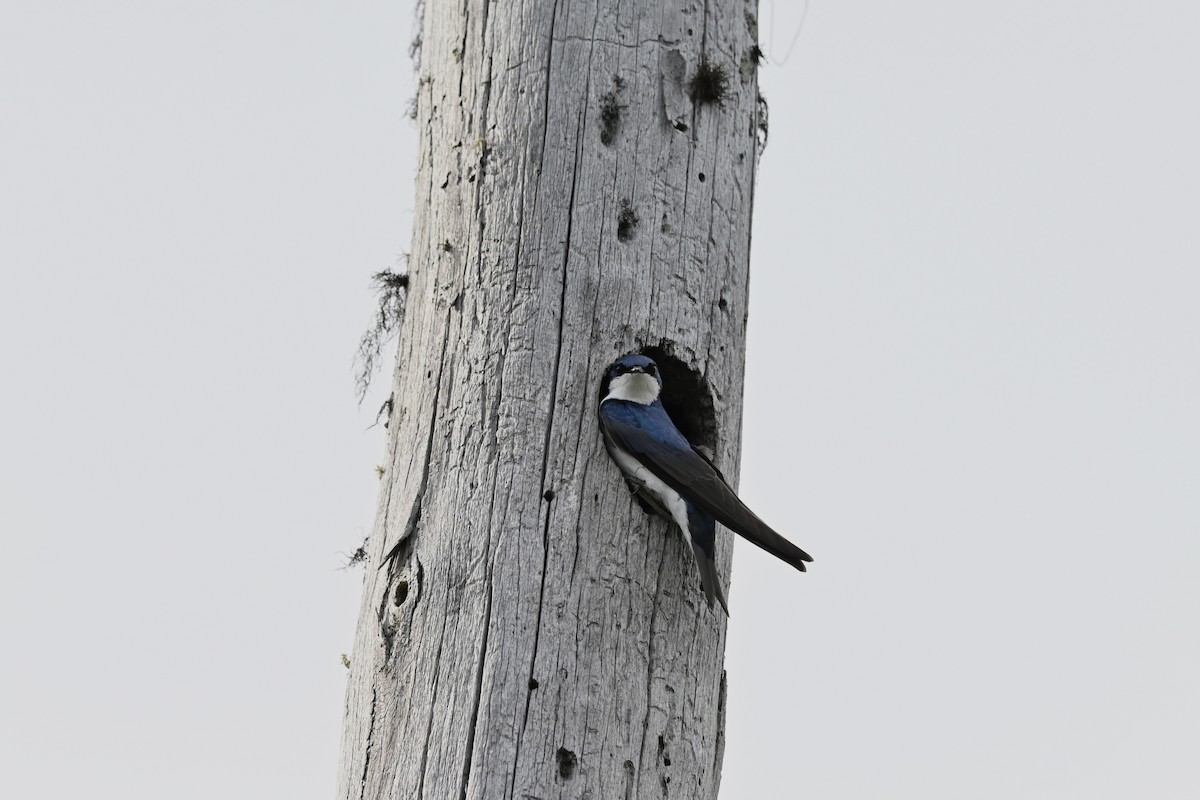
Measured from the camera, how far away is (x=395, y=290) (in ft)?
14.7

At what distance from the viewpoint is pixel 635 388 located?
3811mm

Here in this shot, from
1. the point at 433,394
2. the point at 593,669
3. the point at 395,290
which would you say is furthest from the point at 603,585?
the point at 395,290

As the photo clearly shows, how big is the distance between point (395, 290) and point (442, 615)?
1349 millimetres

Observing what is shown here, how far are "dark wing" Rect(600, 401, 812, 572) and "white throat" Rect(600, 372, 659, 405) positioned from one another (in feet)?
0.15

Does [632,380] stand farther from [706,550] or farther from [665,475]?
[706,550]

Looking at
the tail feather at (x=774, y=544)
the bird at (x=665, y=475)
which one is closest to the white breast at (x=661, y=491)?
the bird at (x=665, y=475)

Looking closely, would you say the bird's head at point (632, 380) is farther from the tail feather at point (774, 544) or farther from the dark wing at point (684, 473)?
the tail feather at point (774, 544)

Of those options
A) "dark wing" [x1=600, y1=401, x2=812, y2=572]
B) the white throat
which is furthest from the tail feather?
the white throat

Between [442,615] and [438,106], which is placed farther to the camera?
[438,106]

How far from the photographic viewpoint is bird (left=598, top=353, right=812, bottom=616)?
363 cm

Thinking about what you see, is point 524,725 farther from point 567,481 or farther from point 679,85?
point 679,85

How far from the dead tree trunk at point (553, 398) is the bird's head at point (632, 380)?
0.04 m

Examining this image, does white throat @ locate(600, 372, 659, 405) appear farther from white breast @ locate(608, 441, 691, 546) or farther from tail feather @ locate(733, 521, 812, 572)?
tail feather @ locate(733, 521, 812, 572)

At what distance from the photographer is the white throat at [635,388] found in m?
3.77
